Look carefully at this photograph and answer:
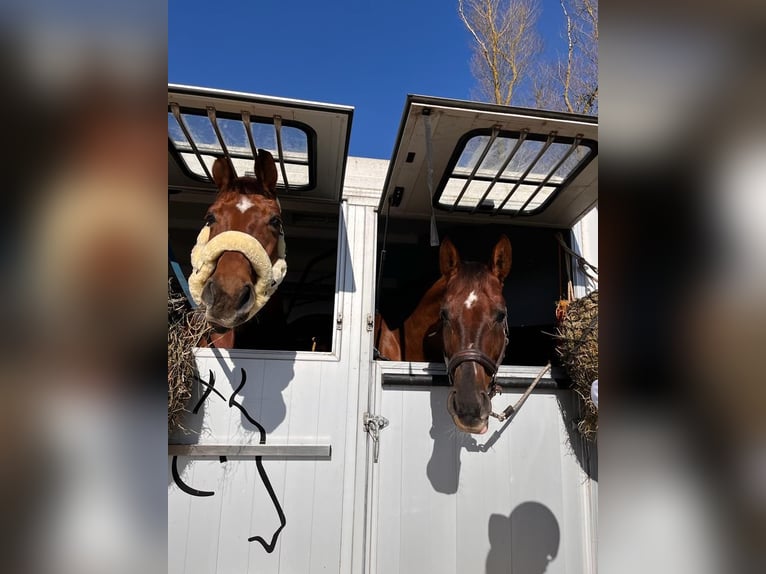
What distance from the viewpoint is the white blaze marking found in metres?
1.77

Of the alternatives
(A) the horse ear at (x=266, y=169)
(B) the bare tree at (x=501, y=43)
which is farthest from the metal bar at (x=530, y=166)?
(B) the bare tree at (x=501, y=43)

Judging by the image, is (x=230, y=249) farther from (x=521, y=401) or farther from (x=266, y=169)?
(x=521, y=401)

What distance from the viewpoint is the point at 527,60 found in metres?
8.19

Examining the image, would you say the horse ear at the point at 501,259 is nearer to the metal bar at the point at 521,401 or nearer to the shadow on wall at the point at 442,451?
the metal bar at the point at 521,401

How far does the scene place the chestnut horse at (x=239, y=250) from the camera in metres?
1.47

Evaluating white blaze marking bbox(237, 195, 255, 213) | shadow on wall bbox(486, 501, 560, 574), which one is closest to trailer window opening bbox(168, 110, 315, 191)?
white blaze marking bbox(237, 195, 255, 213)

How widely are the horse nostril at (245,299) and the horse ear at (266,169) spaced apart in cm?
64

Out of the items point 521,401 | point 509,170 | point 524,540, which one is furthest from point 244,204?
point 524,540

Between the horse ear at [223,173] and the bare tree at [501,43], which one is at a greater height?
the bare tree at [501,43]

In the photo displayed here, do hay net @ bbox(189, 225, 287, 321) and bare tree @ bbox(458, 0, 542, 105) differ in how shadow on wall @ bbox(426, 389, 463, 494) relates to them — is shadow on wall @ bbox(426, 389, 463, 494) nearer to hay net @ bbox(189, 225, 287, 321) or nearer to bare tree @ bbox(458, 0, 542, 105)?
hay net @ bbox(189, 225, 287, 321)

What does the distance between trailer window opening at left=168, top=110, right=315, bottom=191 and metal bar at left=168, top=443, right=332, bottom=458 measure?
1520 millimetres
